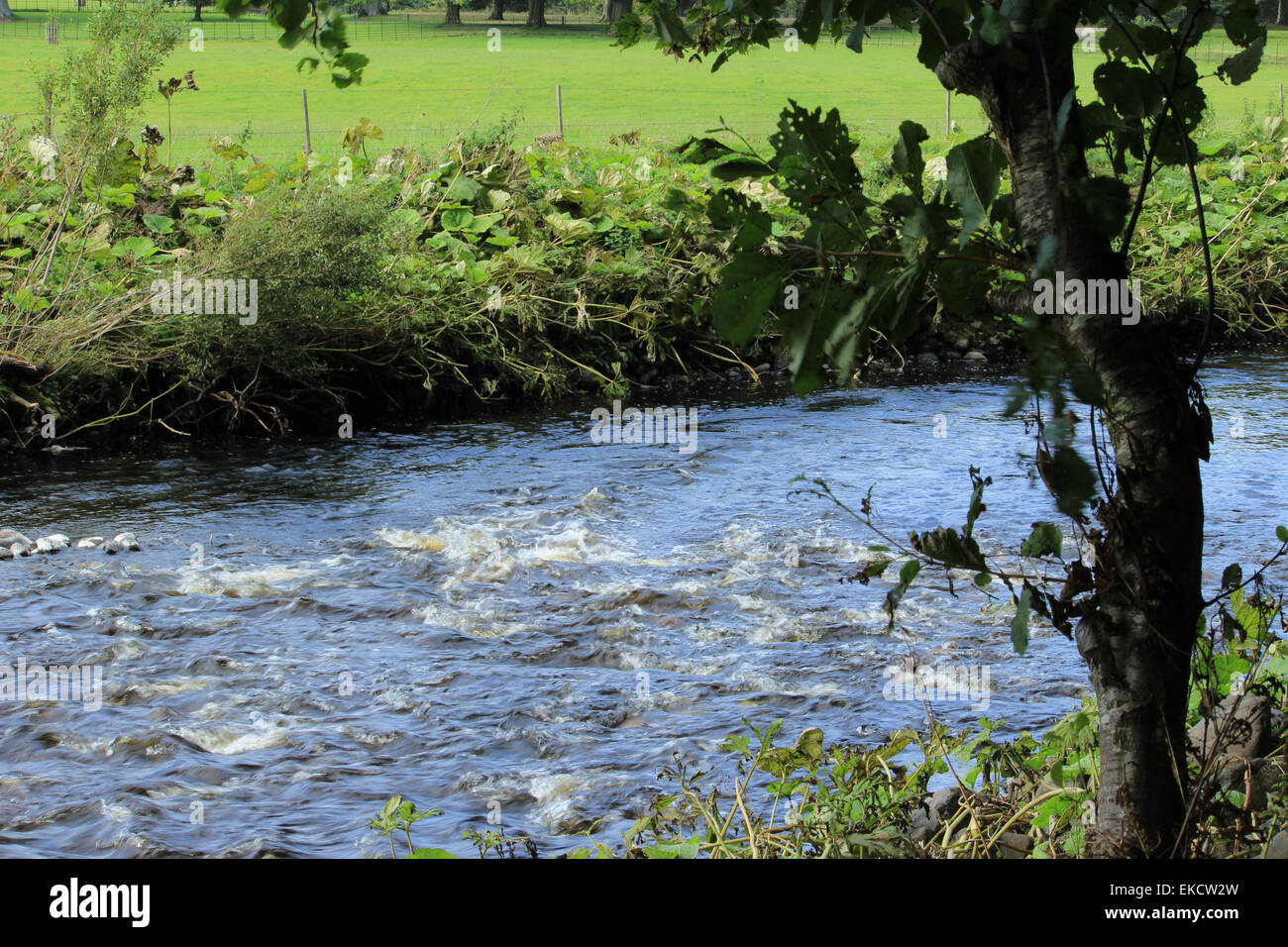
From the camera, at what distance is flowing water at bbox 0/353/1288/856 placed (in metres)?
5.64

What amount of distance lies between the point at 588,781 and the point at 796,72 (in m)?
45.0

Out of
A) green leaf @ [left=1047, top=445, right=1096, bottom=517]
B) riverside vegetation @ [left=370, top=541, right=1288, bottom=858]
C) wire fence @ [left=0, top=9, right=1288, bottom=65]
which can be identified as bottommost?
riverside vegetation @ [left=370, top=541, right=1288, bottom=858]

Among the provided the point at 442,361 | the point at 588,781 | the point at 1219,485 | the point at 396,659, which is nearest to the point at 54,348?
the point at 442,361

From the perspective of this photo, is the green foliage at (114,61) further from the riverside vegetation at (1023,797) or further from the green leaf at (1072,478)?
the green leaf at (1072,478)

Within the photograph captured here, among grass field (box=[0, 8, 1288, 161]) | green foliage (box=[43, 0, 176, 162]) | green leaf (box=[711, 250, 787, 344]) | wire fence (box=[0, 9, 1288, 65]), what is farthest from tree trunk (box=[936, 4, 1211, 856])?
wire fence (box=[0, 9, 1288, 65])

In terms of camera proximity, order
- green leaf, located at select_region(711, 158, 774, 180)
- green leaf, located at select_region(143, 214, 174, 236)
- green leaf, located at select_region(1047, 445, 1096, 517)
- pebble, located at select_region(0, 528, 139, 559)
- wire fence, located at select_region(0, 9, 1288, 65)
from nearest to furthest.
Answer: green leaf, located at select_region(1047, 445, 1096, 517) → green leaf, located at select_region(711, 158, 774, 180) → pebble, located at select_region(0, 528, 139, 559) → green leaf, located at select_region(143, 214, 174, 236) → wire fence, located at select_region(0, 9, 1288, 65)

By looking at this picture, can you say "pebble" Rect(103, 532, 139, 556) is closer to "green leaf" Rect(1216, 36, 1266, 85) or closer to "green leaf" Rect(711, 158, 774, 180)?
"green leaf" Rect(711, 158, 774, 180)

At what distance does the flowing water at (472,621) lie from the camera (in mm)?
A: 5645

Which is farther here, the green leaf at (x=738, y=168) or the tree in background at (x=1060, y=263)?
the green leaf at (x=738, y=168)

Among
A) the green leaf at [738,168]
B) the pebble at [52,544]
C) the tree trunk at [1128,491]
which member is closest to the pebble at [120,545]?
the pebble at [52,544]

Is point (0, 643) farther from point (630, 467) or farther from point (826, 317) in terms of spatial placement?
point (826, 317)

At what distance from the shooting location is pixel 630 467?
11.6 m

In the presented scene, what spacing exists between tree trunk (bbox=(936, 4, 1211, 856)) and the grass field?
1758 centimetres

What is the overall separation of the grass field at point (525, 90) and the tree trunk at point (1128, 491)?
1758cm
